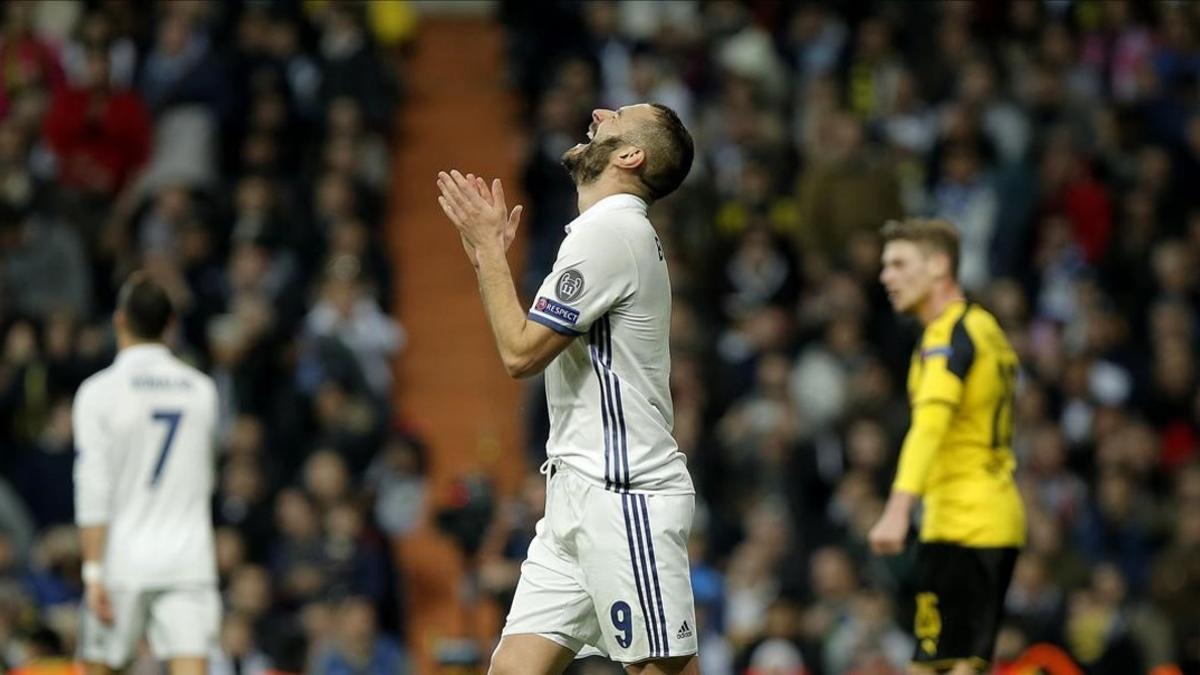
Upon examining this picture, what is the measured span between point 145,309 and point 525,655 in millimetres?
2909

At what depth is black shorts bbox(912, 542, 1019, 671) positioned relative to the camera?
7.82 metres

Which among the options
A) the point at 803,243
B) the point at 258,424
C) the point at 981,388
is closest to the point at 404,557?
the point at 258,424

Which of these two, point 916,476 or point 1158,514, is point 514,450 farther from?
point 916,476

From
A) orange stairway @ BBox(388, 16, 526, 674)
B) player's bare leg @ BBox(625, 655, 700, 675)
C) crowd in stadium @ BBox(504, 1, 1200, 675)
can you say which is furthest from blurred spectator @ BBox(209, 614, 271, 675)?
player's bare leg @ BBox(625, 655, 700, 675)

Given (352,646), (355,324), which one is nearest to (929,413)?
(352,646)

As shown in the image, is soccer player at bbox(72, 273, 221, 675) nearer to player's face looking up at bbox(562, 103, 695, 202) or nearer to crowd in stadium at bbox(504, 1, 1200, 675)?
player's face looking up at bbox(562, 103, 695, 202)

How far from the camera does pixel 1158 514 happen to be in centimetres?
1299

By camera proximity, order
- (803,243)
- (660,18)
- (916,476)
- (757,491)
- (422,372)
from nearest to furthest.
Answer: (916,476), (757,491), (803,243), (422,372), (660,18)

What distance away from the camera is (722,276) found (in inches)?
559

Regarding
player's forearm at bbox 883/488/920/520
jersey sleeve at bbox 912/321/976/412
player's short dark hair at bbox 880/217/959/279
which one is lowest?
player's forearm at bbox 883/488/920/520

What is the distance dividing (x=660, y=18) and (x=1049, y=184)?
3644 millimetres

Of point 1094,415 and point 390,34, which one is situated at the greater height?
point 390,34

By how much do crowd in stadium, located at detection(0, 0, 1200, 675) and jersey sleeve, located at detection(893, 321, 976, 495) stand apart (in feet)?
12.1

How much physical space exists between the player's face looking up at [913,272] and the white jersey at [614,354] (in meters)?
2.15
